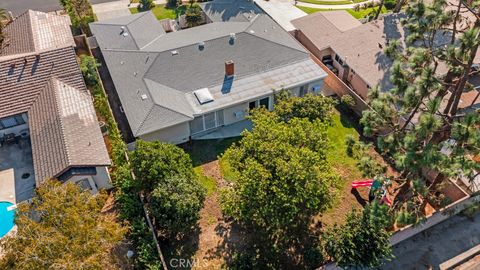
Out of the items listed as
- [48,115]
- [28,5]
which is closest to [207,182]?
[48,115]

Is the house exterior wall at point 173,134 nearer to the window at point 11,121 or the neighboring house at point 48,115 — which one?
the neighboring house at point 48,115

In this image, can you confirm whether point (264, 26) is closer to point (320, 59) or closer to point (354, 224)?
point (320, 59)

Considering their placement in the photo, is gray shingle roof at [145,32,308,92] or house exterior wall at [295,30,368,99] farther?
house exterior wall at [295,30,368,99]

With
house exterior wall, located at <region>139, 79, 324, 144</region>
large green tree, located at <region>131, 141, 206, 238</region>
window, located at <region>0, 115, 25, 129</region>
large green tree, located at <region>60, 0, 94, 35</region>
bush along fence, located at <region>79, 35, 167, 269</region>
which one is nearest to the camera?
large green tree, located at <region>131, 141, 206, 238</region>

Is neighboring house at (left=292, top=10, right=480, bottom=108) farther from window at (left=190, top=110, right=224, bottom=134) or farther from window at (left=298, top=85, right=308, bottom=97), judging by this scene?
window at (left=190, top=110, right=224, bottom=134)

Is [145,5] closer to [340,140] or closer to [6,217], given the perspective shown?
[340,140]

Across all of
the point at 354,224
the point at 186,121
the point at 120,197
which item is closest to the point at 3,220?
the point at 120,197

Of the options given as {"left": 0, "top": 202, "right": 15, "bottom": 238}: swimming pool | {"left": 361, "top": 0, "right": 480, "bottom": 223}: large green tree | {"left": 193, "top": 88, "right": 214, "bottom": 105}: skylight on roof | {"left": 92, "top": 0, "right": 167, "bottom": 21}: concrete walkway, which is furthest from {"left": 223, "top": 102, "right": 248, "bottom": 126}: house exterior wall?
{"left": 92, "top": 0, "right": 167, "bottom": 21}: concrete walkway
